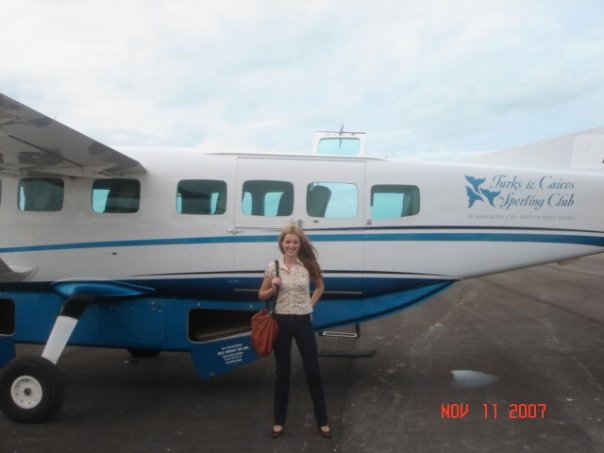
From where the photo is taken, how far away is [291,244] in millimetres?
4656

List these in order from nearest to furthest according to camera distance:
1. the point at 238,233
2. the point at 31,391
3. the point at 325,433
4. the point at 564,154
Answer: the point at 325,433 < the point at 31,391 < the point at 238,233 < the point at 564,154

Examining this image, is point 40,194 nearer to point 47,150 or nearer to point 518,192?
point 47,150

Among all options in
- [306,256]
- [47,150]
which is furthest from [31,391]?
[306,256]

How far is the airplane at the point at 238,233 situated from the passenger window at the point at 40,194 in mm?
13

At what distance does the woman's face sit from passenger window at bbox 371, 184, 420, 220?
153 centimetres

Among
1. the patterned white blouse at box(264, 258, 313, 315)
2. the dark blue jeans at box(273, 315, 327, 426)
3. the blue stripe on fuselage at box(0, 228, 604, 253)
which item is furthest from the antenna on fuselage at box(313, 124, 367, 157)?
the dark blue jeans at box(273, 315, 327, 426)

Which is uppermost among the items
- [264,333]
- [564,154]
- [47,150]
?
[564,154]

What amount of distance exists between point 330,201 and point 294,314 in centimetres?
168

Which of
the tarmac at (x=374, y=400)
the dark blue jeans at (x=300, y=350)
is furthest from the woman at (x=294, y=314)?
the tarmac at (x=374, y=400)

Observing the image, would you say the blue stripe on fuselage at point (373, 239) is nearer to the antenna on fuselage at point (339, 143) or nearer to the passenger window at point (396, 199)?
the passenger window at point (396, 199)

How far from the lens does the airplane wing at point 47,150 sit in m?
4.56

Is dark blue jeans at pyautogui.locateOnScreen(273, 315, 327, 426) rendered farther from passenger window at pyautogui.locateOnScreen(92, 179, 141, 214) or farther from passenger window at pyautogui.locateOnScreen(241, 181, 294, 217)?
passenger window at pyautogui.locateOnScreen(92, 179, 141, 214)

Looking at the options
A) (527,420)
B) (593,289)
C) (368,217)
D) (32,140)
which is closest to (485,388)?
(527,420)

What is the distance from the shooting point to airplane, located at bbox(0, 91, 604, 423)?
5.84m
